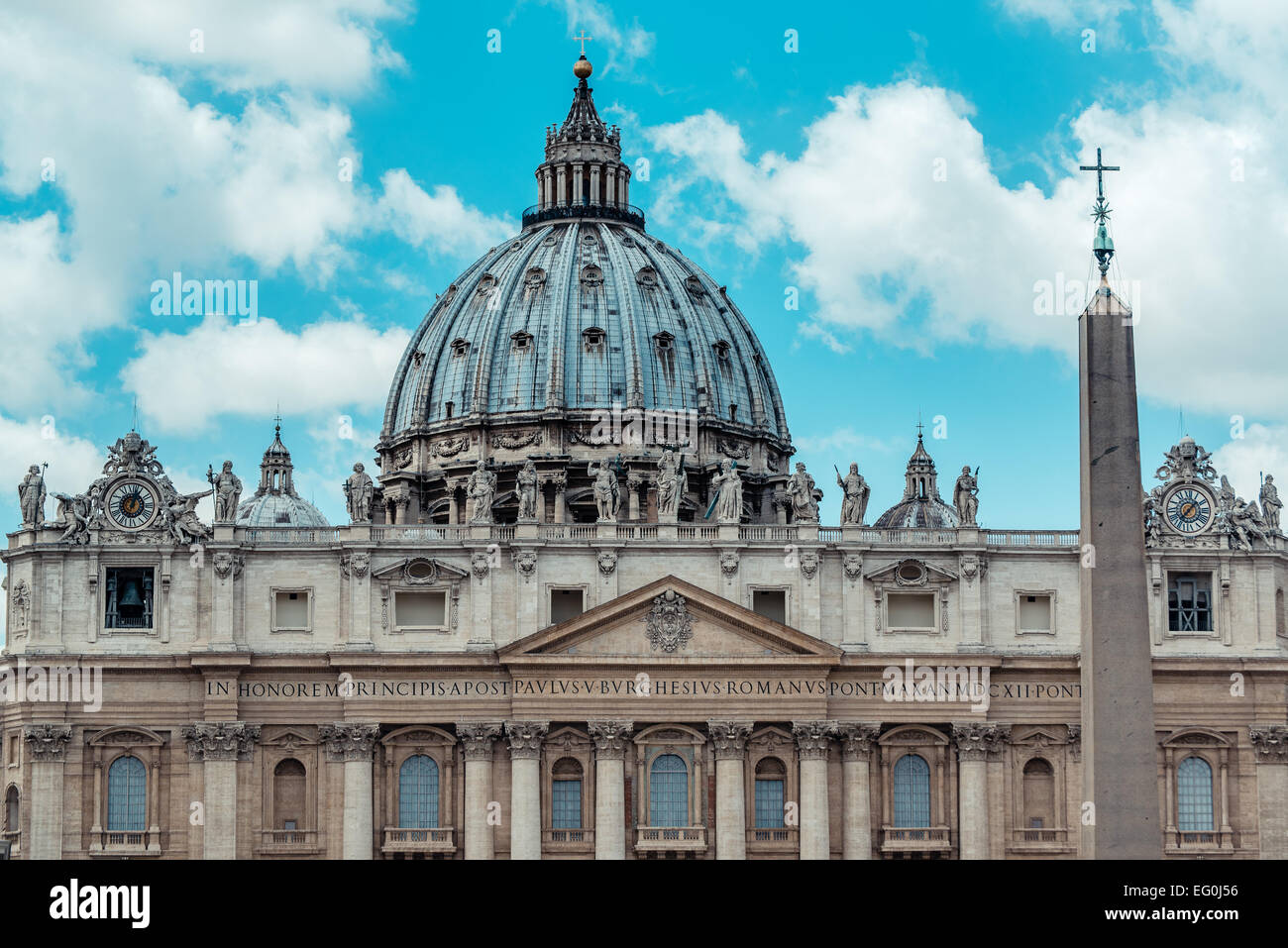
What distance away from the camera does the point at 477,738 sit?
9388 centimetres

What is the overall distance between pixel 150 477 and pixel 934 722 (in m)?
31.6

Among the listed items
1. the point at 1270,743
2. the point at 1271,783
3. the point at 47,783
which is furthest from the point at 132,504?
the point at 1271,783

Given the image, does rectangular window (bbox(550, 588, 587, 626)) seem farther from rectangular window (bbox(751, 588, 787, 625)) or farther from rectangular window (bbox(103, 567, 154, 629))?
rectangular window (bbox(103, 567, 154, 629))

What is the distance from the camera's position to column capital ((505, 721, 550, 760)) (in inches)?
3681

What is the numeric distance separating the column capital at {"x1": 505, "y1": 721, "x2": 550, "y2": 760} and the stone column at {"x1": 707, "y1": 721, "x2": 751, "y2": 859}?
21.1ft

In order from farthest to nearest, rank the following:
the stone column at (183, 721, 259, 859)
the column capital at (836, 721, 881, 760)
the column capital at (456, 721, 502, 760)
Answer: the column capital at (836, 721, 881, 760)
the column capital at (456, 721, 502, 760)
the stone column at (183, 721, 259, 859)

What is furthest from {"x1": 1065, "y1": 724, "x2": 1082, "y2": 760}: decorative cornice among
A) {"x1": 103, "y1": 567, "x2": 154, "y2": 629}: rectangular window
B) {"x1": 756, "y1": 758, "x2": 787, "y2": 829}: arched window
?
{"x1": 103, "y1": 567, "x2": 154, "y2": 629}: rectangular window

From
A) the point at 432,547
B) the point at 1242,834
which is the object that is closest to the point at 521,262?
the point at 432,547

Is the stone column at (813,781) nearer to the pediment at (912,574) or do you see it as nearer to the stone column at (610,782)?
the pediment at (912,574)

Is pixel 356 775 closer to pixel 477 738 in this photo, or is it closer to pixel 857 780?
pixel 477 738

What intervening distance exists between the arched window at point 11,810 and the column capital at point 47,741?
2704 millimetres
